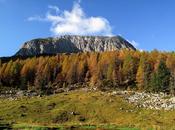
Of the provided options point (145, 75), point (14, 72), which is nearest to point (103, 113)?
point (145, 75)

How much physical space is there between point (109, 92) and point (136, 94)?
42.7 ft

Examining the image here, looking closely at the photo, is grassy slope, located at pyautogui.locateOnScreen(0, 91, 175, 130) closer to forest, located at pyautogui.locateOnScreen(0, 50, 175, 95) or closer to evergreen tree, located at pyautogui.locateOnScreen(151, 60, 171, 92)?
evergreen tree, located at pyautogui.locateOnScreen(151, 60, 171, 92)

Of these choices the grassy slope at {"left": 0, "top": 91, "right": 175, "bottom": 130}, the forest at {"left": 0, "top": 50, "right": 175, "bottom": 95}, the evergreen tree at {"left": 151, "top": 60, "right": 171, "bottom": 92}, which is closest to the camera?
the grassy slope at {"left": 0, "top": 91, "right": 175, "bottom": 130}

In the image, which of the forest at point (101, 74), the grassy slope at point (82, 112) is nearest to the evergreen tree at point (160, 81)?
the forest at point (101, 74)

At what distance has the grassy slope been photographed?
320 feet

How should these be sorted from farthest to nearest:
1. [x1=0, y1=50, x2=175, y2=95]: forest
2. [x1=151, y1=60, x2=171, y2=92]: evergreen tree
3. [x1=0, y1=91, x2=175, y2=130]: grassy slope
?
[x1=0, y1=50, x2=175, y2=95]: forest < [x1=151, y1=60, x2=171, y2=92]: evergreen tree < [x1=0, y1=91, x2=175, y2=130]: grassy slope

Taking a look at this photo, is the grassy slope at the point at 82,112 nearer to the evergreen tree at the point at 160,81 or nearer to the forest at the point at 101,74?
the evergreen tree at the point at 160,81

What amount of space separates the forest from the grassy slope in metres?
23.4

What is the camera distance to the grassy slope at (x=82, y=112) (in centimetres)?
9766

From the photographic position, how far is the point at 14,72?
186m

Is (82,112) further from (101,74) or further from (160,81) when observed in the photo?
(101,74)

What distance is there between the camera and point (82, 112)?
369 feet

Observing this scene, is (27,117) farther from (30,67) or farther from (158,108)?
(30,67)

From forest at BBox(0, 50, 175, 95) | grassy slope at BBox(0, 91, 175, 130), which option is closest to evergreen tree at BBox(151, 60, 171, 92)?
forest at BBox(0, 50, 175, 95)
